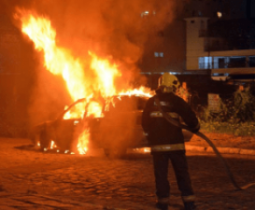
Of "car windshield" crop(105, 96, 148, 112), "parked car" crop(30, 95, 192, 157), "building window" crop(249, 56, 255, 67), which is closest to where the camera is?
"parked car" crop(30, 95, 192, 157)

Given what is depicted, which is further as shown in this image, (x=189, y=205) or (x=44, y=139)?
(x=44, y=139)

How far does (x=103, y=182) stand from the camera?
8.45 metres

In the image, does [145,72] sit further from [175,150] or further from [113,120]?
[175,150]

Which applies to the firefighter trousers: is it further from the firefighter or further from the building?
the building

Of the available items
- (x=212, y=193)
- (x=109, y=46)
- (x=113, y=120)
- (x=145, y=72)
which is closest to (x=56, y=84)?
(x=109, y=46)

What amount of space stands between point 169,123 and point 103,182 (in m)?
2.87

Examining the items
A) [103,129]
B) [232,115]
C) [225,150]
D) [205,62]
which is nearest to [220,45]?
[205,62]

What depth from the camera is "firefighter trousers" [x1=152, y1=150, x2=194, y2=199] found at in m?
6.00

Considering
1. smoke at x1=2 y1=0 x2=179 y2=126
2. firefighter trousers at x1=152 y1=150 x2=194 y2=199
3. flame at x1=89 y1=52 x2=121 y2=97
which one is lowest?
firefighter trousers at x1=152 y1=150 x2=194 y2=199

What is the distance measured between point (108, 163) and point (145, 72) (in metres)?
32.5

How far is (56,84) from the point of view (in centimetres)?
2284

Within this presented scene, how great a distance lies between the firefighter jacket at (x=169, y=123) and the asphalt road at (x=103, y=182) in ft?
3.52

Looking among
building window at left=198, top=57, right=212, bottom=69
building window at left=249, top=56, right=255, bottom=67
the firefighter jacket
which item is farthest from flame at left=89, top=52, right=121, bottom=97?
building window at left=198, top=57, right=212, bottom=69

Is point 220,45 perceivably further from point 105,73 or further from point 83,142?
point 83,142
